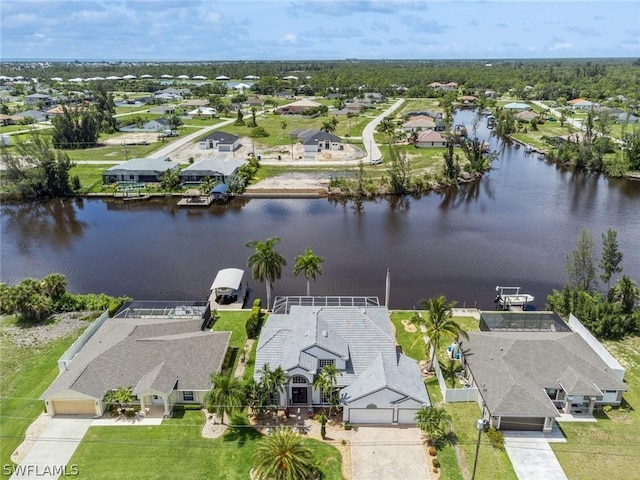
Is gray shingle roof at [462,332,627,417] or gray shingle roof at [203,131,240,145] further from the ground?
gray shingle roof at [203,131,240,145]

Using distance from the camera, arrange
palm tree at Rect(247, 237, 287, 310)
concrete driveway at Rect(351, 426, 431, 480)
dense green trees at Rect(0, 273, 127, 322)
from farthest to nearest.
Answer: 1. palm tree at Rect(247, 237, 287, 310)
2. dense green trees at Rect(0, 273, 127, 322)
3. concrete driveway at Rect(351, 426, 431, 480)

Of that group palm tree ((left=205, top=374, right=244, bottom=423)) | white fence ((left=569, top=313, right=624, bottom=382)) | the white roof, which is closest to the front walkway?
white fence ((left=569, top=313, right=624, bottom=382))

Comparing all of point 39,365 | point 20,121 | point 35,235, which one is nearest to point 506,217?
point 39,365

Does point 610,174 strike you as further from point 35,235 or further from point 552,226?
point 35,235

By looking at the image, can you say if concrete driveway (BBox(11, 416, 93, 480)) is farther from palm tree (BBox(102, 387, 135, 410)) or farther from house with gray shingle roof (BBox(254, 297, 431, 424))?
house with gray shingle roof (BBox(254, 297, 431, 424))

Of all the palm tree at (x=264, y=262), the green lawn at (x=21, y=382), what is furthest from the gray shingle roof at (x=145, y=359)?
the palm tree at (x=264, y=262)

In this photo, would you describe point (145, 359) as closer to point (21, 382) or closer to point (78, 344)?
point (78, 344)
